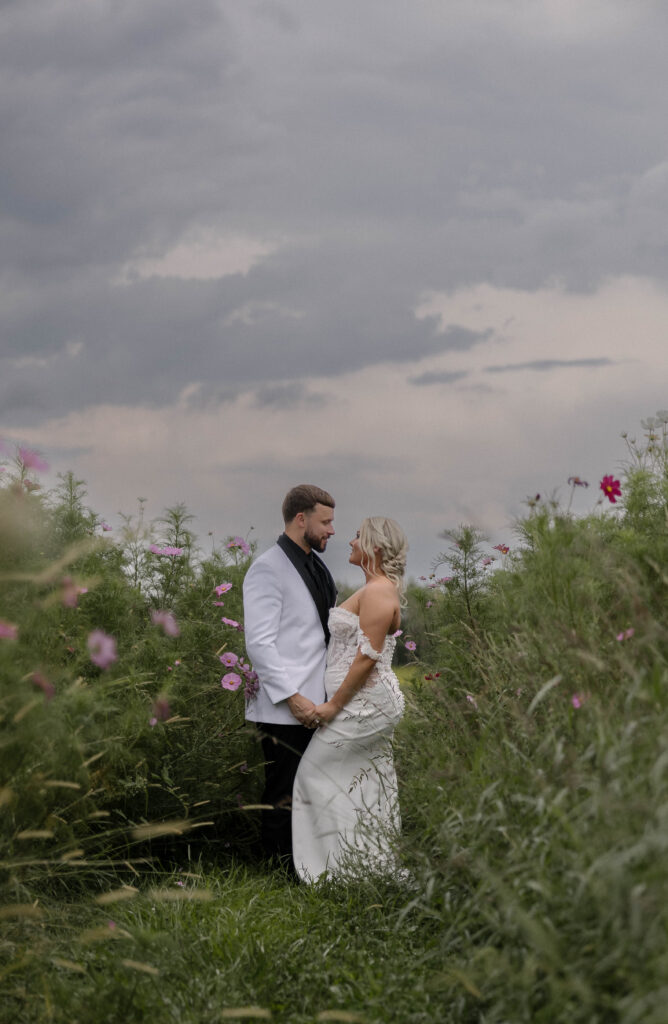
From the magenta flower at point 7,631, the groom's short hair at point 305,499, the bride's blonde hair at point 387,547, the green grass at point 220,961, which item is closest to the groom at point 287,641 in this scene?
the groom's short hair at point 305,499

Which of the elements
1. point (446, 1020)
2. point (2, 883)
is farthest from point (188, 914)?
point (446, 1020)

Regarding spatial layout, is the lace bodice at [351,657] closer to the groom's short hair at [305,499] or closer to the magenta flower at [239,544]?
the groom's short hair at [305,499]

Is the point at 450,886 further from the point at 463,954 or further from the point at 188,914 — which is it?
the point at 188,914

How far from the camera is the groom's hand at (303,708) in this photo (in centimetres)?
552

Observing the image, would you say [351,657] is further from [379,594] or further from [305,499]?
[305,499]

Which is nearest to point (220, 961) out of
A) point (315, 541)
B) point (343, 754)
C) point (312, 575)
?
point (343, 754)

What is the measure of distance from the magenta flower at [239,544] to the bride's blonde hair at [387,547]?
1.92 meters

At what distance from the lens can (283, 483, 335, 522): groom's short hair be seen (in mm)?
5895

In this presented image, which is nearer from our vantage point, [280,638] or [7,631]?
[7,631]

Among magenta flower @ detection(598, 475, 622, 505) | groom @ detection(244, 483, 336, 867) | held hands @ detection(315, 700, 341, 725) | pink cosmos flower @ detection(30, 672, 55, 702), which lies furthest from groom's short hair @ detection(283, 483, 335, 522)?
pink cosmos flower @ detection(30, 672, 55, 702)

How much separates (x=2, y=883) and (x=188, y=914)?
83 centimetres

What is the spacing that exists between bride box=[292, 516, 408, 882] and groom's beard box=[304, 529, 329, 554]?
13.6 inches

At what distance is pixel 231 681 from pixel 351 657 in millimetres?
906

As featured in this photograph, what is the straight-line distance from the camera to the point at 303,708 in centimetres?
553
